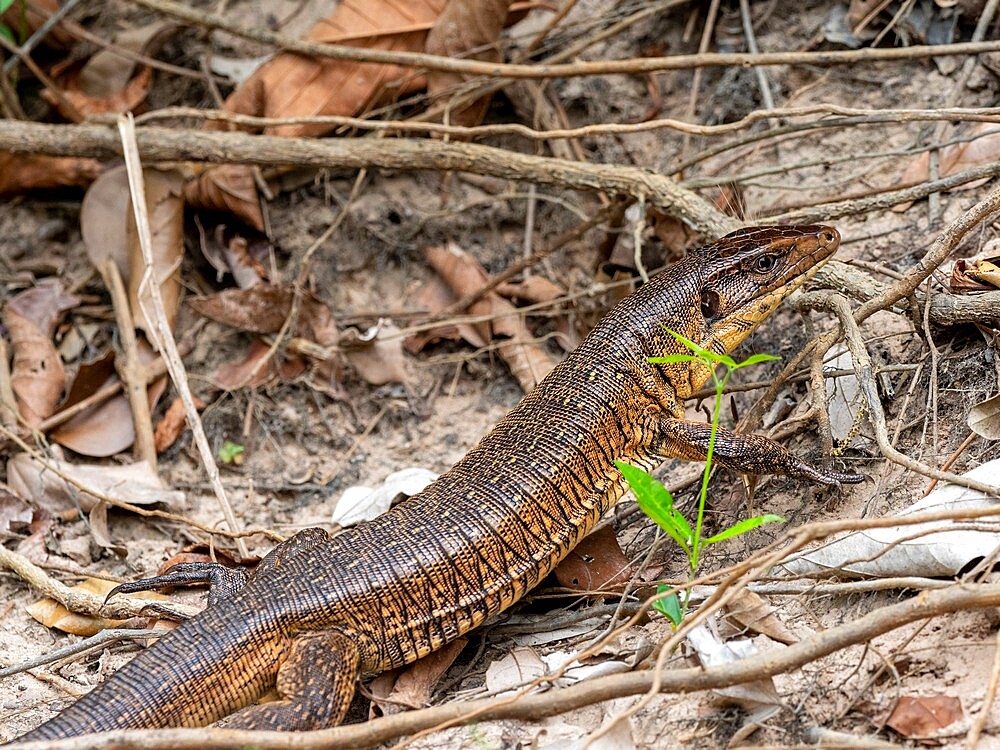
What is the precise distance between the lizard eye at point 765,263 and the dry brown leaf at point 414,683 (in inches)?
83.0

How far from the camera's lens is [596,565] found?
4.34 meters

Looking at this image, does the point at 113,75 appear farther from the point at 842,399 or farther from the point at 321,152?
the point at 842,399

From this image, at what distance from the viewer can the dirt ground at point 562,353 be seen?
3289 mm

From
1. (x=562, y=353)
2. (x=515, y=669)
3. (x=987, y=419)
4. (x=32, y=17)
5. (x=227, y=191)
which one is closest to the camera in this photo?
(x=987, y=419)

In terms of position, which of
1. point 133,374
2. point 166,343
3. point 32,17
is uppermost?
point 32,17

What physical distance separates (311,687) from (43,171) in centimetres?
479

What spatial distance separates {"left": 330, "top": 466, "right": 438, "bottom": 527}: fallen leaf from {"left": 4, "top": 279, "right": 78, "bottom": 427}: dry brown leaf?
197 centimetres

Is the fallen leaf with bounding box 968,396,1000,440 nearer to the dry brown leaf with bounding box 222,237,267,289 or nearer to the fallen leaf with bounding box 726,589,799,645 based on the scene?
the fallen leaf with bounding box 726,589,799,645

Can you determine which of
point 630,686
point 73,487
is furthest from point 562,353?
point 630,686

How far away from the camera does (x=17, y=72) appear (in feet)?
23.4

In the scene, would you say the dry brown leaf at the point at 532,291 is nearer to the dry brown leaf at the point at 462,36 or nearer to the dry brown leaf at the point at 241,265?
the dry brown leaf at the point at 462,36

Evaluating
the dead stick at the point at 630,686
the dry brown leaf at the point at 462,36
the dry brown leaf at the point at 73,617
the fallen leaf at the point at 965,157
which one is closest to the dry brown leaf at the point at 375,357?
the dry brown leaf at the point at 462,36

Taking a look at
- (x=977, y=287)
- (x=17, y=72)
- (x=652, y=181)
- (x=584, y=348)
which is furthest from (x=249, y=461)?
(x=977, y=287)

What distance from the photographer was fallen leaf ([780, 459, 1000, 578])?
3.26 meters
